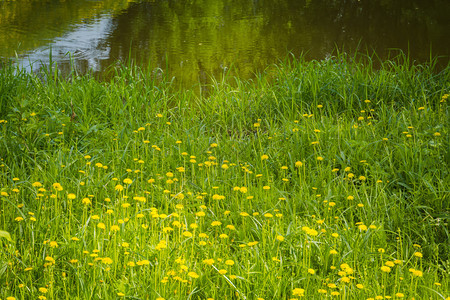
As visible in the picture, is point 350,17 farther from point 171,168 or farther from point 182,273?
point 182,273

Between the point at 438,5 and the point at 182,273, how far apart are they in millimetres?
11266

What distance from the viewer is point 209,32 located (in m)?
9.34

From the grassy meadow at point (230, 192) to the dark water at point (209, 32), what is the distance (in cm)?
122

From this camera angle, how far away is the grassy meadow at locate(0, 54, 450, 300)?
231 centimetres

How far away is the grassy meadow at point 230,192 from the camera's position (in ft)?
7.57

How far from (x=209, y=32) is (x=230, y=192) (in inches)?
255

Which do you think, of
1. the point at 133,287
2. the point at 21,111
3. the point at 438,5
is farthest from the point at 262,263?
the point at 438,5

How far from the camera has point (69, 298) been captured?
2.21m

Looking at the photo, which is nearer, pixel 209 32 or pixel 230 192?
pixel 230 192

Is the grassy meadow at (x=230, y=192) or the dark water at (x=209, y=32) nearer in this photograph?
the grassy meadow at (x=230, y=192)

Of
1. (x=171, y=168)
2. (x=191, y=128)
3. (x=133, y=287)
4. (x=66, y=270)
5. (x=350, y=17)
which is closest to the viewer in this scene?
(x=133, y=287)

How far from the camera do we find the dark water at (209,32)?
7.23m

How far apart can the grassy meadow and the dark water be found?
1.22m

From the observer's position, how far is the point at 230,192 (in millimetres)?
3318
